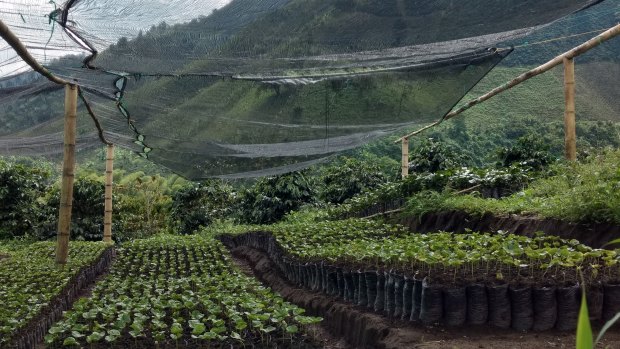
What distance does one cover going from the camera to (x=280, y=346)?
4.83 metres

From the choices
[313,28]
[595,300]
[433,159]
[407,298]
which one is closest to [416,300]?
[407,298]

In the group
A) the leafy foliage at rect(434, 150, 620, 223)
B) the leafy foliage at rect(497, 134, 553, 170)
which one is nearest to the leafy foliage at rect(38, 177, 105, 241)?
the leafy foliage at rect(497, 134, 553, 170)

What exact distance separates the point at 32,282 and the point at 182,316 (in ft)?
9.46

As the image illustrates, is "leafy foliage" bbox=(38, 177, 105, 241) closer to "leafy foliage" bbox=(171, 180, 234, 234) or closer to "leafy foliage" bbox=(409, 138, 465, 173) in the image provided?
"leafy foliage" bbox=(171, 180, 234, 234)

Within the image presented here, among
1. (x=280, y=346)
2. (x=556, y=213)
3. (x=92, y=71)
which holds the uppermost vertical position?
(x=92, y=71)

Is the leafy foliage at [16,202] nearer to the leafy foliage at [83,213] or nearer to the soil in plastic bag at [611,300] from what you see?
the leafy foliage at [83,213]

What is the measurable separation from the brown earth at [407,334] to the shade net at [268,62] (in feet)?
7.22

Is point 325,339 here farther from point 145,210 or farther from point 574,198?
point 145,210

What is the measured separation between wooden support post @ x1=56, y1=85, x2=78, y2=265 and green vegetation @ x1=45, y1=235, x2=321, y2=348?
0.92 m

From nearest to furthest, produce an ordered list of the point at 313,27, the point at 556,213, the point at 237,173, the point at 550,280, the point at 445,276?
the point at 550,280, the point at 445,276, the point at 313,27, the point at 556,213, the point at 237,173

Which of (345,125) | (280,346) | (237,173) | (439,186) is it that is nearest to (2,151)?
(237,173)

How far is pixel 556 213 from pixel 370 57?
233 cm

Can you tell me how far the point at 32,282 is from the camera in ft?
26.5

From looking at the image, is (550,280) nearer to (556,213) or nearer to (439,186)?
(556,213)
